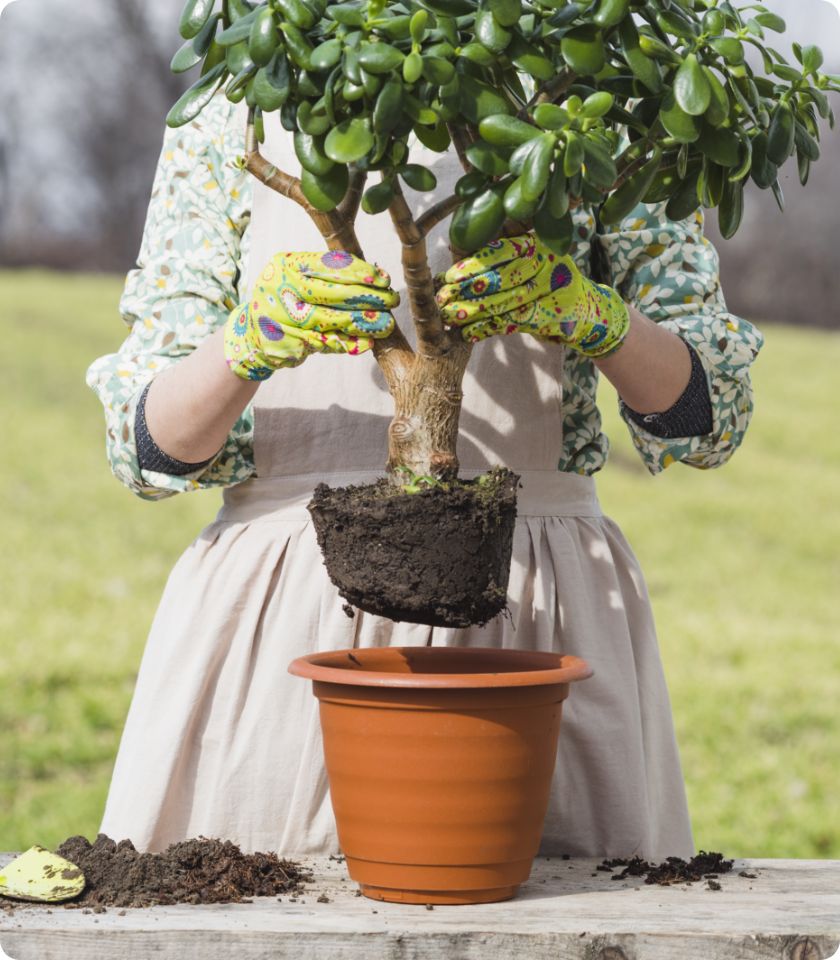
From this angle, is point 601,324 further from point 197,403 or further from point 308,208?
point 197,403

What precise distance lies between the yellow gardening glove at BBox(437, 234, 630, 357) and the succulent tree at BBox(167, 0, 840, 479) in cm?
3

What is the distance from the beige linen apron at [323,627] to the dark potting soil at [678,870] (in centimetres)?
21

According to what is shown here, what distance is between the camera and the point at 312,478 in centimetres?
210

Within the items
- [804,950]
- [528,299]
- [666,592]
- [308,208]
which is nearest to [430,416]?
[528,299]

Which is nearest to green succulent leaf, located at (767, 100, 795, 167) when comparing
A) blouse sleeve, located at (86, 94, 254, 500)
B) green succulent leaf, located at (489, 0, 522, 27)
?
green succulent leaf, located at (489, 0, 522, 27)

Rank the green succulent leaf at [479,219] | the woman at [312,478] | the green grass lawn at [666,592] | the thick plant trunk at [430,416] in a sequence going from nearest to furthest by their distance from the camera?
the green succulent leaf at [479,219], the thick plant trunk at [430,416], the woman at [312,478], the green grass lawn at [666,592]

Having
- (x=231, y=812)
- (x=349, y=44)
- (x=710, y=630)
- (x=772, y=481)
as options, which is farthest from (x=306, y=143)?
(x=772, y=481)

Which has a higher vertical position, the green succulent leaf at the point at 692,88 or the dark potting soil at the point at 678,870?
the green succulent leaf at the point at 692,88

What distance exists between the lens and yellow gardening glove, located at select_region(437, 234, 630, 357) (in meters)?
1.66

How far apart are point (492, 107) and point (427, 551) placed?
52cm

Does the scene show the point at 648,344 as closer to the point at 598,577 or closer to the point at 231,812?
the point at 598,577

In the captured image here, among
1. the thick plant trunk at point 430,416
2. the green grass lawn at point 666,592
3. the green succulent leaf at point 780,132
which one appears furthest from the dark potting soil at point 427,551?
the green grass lawn at point 666,592

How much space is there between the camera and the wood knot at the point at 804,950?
1.44 meters

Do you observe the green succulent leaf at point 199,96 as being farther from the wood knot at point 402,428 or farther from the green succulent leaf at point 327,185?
the wood knot at point 402,428
